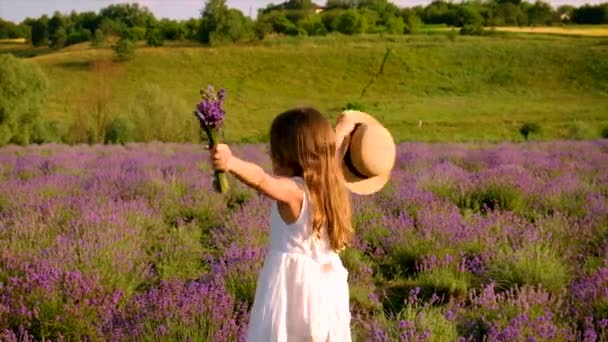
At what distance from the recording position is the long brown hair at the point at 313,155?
248cm

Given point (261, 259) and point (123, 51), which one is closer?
point (261, 259)

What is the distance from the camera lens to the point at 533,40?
70812mm

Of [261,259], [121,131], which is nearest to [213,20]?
[121,131]

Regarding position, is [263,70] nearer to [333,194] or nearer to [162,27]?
[162,27]

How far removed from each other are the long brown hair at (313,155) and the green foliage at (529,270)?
2172mm

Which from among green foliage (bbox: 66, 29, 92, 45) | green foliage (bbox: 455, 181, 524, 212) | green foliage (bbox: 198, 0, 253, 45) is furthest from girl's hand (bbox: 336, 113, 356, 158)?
green foliage (bbox: 66, 29, 92, 45)

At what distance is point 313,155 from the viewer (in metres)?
2.51

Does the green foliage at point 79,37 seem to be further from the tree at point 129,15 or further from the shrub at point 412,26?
the shrub at point 412,26

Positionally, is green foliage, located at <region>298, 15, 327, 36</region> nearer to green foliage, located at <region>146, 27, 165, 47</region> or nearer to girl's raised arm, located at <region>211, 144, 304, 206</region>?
green foliage, located at <region>146, 27, 165, 47</region>

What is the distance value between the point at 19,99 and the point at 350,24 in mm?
61934

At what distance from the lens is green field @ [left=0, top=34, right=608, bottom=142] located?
1954 inches

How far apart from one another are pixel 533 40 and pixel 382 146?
7333 cm

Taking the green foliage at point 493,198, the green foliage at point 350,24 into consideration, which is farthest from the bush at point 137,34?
the green foliage at point 493,198

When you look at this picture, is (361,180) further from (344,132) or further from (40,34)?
(40,34)
